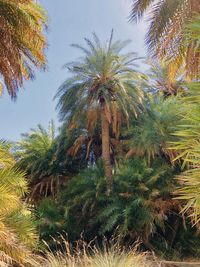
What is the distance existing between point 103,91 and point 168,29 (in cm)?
808

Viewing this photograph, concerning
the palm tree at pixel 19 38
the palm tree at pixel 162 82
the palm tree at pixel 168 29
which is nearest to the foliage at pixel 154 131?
the palm tree at pixel 162 82

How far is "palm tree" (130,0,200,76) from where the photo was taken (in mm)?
10055

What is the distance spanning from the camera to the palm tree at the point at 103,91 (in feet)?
61.7

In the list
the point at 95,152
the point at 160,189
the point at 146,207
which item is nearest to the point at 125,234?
the point at 146,207

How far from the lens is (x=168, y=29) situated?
35.7 feet

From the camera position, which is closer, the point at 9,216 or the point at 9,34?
the point at 9,216

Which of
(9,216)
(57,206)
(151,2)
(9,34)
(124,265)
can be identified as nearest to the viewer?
(124,265)

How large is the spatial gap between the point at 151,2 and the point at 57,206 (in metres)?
9.79

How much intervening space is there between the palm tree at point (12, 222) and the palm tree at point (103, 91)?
32.9ft

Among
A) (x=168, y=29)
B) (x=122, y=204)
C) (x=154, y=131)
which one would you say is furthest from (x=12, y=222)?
(x=154, y=131)

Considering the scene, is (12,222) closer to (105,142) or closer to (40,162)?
(105,142)

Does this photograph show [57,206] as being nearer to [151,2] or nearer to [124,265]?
[151,2]

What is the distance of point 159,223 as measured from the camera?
Result: 15570 mm

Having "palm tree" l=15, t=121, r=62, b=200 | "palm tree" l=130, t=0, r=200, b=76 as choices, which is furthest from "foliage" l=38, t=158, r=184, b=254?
"palm tree" l=130, t=0, r=200, b=76
